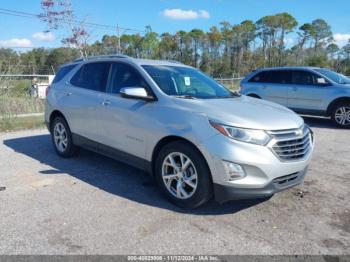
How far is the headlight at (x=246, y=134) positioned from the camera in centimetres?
385

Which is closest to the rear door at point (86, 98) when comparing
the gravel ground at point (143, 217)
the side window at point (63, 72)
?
the side window at point (63, 72)

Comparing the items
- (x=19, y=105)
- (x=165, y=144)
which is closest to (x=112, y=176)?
(x=165, y=144)

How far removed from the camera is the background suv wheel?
6.31 meters

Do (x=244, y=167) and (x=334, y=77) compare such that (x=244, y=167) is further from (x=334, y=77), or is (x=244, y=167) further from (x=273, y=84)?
(x=273, y=84)

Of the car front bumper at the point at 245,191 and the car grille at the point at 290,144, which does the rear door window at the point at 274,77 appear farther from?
the car front bumper at the point at 245,191

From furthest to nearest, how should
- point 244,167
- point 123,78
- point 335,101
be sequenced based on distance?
point 335,101 < point 123,78 < point 244,167

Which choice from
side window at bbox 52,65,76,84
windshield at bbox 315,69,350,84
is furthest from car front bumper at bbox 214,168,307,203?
windshield at bbox 315,69,350,84

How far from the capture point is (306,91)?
11.2 m

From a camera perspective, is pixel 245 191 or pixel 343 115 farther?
pixel 343 115

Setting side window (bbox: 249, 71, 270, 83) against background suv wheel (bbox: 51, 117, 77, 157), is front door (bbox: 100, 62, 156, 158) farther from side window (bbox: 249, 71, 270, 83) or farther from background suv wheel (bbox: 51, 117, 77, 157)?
side window (bbox: 249, 71, 270, 83)

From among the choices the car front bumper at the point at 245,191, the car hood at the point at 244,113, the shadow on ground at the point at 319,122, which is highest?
the car hood at the point at 244,113

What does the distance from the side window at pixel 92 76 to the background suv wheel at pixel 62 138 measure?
78 cm

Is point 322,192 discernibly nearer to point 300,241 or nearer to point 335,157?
point 300,241

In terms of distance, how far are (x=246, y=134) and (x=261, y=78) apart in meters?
9.12
